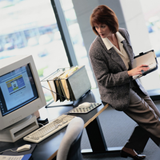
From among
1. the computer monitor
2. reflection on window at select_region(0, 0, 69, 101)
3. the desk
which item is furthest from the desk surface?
reflection on window at select_region(0, 0, 69, 101)

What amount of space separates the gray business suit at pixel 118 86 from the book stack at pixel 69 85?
29 centimetres

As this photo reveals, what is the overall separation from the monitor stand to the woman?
582 mm

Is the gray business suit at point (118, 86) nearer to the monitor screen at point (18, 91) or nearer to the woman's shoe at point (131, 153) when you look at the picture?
the woman's shoe at point (131, 153)

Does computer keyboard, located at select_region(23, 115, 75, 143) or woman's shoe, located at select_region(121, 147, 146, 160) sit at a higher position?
computer keyboard, located at select_region(23, 115, 75, 143)

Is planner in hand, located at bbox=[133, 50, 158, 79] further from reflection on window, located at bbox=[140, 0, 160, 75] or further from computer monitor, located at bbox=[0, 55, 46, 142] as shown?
reflection on window, located at bbox=[140, 0, 160, 75]

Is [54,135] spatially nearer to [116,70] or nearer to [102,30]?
[116,70]

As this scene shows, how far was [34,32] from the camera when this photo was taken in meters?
3.80

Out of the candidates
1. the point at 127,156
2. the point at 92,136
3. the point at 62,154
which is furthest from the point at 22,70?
the point at 127,156

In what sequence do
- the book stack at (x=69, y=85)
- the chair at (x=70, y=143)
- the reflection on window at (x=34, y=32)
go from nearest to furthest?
the chair at (x=70, y=143) → the book stack at (x=69, y=85) → the reflection on window at (x=34, y=32)

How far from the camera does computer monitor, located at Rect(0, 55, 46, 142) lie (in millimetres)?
1778

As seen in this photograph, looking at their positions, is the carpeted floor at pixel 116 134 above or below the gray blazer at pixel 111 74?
below

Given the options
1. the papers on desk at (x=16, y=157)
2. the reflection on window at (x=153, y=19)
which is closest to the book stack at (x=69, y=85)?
the papers on desk at (x=16, y=157)

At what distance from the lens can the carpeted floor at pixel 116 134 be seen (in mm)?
2383

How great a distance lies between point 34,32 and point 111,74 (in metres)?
2.21
